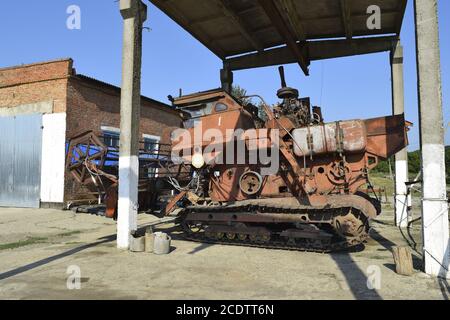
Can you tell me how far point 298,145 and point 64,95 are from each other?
11210mm

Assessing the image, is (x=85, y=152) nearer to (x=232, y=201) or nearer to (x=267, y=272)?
(x=232, y=201)

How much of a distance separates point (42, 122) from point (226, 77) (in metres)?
8.45

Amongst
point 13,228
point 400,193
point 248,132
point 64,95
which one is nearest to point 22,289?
point 248,132

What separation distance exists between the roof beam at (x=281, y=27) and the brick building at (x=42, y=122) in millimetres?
8268

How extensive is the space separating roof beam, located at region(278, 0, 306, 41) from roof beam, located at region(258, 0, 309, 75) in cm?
47

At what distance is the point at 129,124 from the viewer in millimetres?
8125

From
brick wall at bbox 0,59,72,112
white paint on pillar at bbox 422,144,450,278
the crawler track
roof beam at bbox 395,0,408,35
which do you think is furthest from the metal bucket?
brick wall at bbox 0,59,72,112

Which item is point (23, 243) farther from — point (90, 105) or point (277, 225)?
point (90, 105)

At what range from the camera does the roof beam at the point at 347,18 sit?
32.4 feet

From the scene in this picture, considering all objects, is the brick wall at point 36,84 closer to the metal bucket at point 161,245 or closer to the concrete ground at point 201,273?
the concrete ground at point 201,273

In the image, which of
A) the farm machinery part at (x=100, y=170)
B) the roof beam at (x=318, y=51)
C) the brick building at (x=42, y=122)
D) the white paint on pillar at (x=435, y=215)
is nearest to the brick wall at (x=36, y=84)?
the brick building at (x=42, y=122)

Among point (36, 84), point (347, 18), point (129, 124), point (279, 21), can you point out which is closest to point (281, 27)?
point (279, 21)

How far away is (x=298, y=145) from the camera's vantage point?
8227 millimetres

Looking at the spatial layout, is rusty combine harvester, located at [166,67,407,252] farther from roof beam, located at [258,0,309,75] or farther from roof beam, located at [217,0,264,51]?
roof beam, located at [217,0,264,51]
